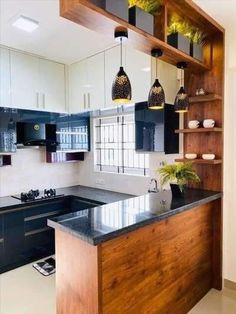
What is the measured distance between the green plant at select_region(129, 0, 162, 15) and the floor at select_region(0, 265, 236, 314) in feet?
8.87

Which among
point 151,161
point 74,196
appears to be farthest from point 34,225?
point 151,161

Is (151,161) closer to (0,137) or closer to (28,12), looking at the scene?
(0,137)

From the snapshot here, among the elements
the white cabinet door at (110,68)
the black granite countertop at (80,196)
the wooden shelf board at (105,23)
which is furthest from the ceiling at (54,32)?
the black granite countertop at (80,196)

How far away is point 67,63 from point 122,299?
3323 millimetres

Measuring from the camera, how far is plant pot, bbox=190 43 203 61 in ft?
7.84

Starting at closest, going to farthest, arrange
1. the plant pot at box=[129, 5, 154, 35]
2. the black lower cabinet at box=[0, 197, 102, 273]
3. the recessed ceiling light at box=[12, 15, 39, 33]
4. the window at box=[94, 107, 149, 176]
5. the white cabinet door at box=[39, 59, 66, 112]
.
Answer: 1. the plant pot at box=[129, 5, 154, 35]
2. the recessed ceiling light at box=[12, 15, 39, 33]
3. the black lower cabinet at box=[0, 197, 102, 273]
4. the white cabinet door at box=[39, 59, 66, 112]
5. the window at box=[94, 107, 149, 176]

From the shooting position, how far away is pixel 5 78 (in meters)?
3.25

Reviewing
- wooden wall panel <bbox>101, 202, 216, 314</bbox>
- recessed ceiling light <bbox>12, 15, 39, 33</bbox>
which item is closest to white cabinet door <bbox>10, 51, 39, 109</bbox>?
recessed ceiling light <bbox>12, 15, 39, 33</bbox>

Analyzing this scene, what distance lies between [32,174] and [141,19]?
9.63 ft

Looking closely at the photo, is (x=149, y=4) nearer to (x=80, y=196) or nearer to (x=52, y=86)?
(x=52, y=86)

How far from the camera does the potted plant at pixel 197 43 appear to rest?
2.41 m

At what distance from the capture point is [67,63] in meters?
3.87

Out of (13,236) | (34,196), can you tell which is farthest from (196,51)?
(13,236)

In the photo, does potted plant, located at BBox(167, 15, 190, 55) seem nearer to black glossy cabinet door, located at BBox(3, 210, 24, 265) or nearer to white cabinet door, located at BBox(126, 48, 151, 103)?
white cabinet door, located at BBox(126, 48, 151, 103)
